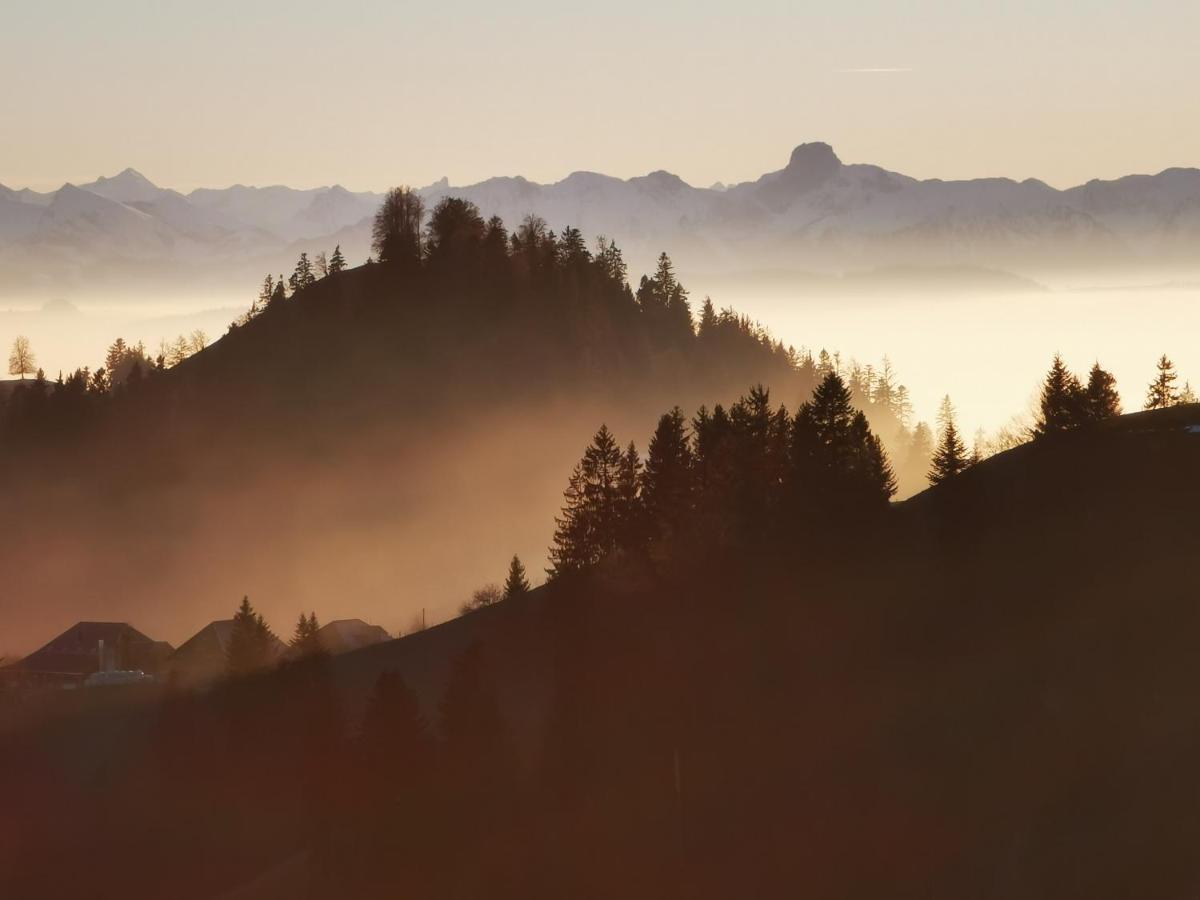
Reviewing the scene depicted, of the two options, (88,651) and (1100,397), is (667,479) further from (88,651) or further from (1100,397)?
(88,651)

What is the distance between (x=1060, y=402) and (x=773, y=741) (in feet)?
134

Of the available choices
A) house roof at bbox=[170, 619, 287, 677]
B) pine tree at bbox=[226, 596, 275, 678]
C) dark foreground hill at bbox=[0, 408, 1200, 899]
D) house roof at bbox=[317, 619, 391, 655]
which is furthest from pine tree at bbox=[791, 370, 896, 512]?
house roof at bbox=[170, 619, 287, 677]

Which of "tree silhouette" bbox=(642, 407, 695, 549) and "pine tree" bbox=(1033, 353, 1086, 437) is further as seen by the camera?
"pine tree" bbox=(1033, 353, 1086, 437)

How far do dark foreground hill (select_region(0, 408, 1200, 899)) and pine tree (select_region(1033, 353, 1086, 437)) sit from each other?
2.94m

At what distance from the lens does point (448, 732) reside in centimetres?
7219

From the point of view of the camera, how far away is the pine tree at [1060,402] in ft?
313

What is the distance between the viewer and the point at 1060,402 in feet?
319

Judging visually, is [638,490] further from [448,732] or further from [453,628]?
[448,732]

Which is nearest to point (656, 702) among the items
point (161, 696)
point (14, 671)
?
point (161, 696)

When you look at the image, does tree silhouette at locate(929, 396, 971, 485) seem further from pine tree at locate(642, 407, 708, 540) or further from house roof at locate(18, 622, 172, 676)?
house roof at locate(18, 622, 172, 676)

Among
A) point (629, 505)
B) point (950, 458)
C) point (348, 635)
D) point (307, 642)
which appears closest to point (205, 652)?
point (348, 635)

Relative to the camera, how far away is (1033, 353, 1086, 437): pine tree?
313ft

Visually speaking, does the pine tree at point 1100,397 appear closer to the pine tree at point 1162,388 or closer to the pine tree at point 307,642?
the pine tree at point 1162,388

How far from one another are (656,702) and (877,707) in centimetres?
1240
